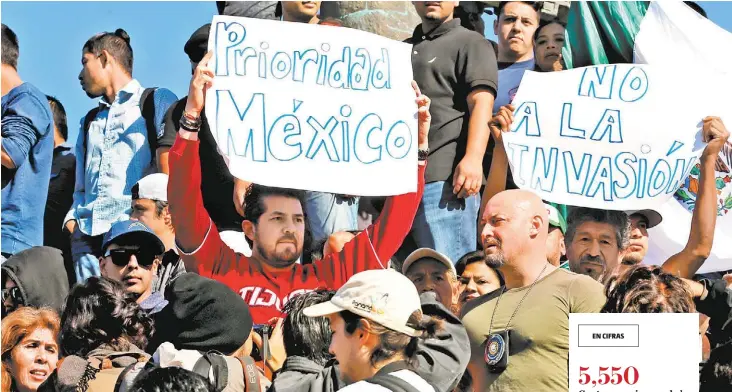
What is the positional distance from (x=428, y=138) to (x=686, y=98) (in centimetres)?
128

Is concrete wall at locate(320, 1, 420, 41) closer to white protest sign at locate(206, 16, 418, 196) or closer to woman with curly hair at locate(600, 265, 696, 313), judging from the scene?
white protest sign at locate(206, 16, 418, 196)

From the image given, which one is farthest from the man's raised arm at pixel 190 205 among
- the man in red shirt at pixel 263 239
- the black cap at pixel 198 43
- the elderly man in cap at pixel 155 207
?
the black cap at pixel 198 43

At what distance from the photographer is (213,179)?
270 inches

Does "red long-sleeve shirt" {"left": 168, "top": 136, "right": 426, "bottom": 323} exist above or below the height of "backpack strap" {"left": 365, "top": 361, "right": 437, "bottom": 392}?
above

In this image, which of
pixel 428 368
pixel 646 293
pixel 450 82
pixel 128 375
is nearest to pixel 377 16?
pixel 450 82

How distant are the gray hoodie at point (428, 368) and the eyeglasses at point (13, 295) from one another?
1.78 metres

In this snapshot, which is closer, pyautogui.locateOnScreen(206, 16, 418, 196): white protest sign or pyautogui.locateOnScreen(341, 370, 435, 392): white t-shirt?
pyautogui.locateOnScreen(341, 370, 435, 392): white t-shirt

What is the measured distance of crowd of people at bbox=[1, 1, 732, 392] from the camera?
577 cm

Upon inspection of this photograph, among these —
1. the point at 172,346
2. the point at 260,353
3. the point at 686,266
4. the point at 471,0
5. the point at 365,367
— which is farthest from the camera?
the point at 471,0

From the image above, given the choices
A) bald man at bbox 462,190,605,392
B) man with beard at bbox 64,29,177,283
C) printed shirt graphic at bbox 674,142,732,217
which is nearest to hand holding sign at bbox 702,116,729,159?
printed shirt graphic at bbox 674,142,732,217

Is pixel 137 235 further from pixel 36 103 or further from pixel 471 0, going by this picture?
pixel 471 0

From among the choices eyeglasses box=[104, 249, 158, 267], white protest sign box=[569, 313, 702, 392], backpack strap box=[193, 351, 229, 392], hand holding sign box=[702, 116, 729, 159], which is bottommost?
white protest sign box=[569, 313, 702, 392]

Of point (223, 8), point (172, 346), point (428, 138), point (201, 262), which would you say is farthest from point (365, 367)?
point (223, 8)

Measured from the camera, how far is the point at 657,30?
7.24 metres
